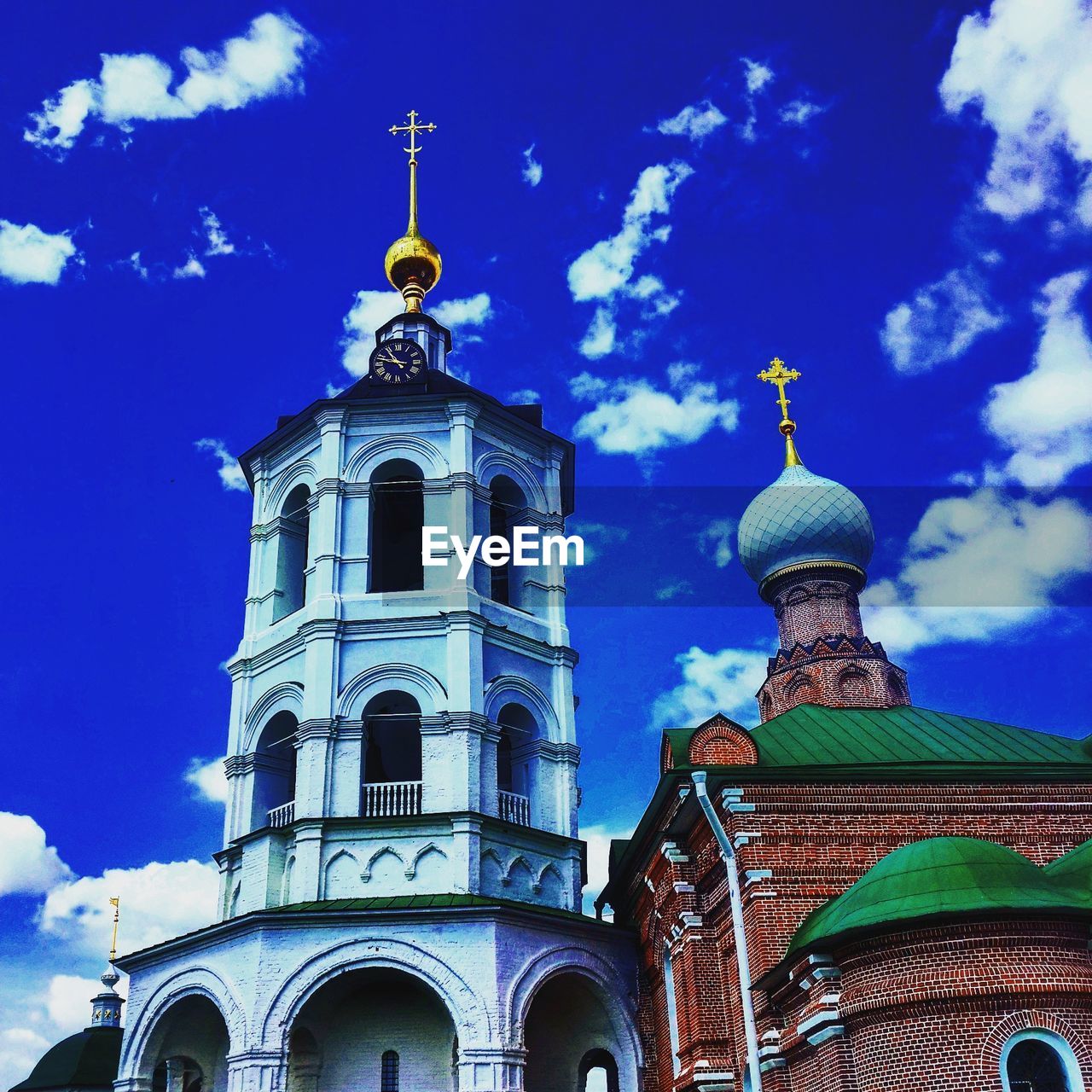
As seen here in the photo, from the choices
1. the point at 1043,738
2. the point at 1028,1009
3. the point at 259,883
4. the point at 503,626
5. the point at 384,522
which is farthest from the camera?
the point at 384,522

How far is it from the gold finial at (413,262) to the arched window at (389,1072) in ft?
47.3

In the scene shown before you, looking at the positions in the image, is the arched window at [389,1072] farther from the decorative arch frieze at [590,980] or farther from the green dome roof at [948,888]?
the green dome roof at [948,888]

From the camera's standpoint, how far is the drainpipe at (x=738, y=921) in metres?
14.6

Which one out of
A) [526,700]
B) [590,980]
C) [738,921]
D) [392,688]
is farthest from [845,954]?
[392,688]

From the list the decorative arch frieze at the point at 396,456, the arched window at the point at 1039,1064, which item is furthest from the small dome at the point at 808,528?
the arched window at the point at 1039,1064

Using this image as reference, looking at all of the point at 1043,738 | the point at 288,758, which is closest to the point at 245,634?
the point at 288,758

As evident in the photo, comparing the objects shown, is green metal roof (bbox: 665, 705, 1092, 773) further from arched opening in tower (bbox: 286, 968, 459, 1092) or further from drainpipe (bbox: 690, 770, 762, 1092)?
arched opening in tower (bbox: 286, 968, 459, 1092)

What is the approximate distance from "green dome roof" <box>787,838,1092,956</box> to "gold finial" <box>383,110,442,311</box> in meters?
17.0

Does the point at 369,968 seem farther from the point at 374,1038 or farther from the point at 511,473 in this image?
the point at 511,473

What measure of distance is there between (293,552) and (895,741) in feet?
37.2

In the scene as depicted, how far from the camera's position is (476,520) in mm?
22875

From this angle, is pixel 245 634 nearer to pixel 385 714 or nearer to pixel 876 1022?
pixel 385 714

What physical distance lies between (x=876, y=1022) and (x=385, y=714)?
10.5 meters

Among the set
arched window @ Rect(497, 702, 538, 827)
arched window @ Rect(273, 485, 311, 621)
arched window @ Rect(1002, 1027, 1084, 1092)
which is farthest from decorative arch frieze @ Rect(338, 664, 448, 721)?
arched window @ Rect(1002, 1027, 1084, 1092)
